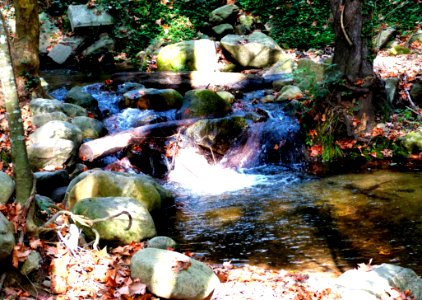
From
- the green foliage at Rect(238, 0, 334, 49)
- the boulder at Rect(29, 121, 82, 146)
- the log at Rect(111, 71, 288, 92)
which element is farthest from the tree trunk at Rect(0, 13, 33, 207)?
the green foliage at Rect(238, 0, 334, 49)

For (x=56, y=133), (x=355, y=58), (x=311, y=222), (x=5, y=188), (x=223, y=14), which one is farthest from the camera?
(x=223, y=14)

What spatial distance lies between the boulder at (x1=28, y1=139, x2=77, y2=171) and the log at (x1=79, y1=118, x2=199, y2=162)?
417mm

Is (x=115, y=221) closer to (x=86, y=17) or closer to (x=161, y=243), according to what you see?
(x=161, y=243)

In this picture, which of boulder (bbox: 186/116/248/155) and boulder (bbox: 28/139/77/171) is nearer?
boulder (bbox: 28/139/77/171)

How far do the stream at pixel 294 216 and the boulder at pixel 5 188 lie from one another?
218 centimetres

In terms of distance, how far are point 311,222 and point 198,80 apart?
24.6ft

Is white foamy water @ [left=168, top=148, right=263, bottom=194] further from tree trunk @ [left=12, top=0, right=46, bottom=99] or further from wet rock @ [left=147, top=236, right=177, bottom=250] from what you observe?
tree trunk @ [left=12, top=0, right=46, bottom=99]

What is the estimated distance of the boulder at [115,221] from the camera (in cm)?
519

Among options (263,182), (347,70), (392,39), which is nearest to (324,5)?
(392,39)

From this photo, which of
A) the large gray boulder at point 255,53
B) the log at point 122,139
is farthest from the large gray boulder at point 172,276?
the large gray boulder at point 255,53

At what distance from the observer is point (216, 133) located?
31.0 feet

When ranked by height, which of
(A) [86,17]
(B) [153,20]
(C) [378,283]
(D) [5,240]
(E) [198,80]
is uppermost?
(A) [86,17]

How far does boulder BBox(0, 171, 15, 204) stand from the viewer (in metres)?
4.13

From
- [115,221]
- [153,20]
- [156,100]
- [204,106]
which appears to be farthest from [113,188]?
[153,20]
